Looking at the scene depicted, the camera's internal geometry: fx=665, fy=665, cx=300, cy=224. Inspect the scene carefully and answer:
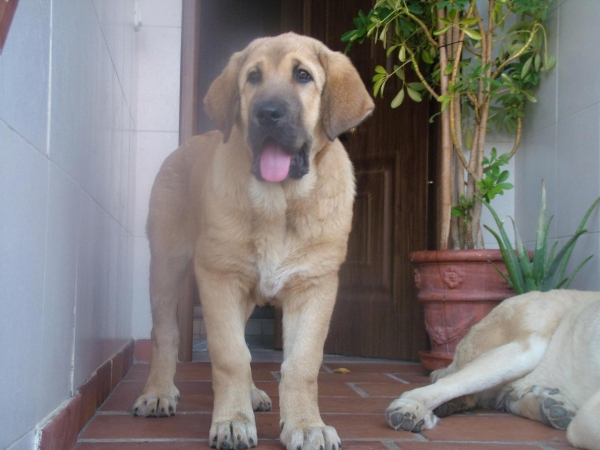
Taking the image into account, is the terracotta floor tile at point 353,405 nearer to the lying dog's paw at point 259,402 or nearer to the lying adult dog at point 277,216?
the lying dog's paw at point 259,402

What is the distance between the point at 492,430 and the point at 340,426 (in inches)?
20.5

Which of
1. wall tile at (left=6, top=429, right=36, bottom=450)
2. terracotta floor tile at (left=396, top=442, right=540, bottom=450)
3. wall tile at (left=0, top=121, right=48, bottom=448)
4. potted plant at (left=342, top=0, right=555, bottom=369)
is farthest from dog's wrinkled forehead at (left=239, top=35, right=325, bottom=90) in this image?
potted plant at (left=342, top=0, right=555, bottom=369)

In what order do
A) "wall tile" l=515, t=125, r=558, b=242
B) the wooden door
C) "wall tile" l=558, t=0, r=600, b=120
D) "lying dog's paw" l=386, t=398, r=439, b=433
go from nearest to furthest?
"lying dog's paw" l=386, t=398, r=439, b=433
"wall tile" l=558, t=0, r=600, b=120
"wall tile" l=515, t=125, r=558, b=242
the wooden door

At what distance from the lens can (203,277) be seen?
2148 mm

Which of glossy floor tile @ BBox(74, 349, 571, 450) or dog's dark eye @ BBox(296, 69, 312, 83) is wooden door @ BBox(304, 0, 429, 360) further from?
dog's dark eye @ BBox(296, 69, 312, 83)

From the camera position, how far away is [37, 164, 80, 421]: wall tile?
→ 155 cm

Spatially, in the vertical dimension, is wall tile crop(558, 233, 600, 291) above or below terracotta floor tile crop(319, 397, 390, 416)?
above

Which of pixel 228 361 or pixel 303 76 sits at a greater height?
pixel 303 76

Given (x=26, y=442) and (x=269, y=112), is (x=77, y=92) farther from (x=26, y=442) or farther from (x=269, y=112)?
(x=26, y=442)

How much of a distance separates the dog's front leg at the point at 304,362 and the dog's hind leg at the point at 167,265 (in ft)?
2.05

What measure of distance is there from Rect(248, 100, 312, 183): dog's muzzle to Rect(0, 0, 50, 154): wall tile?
744 millimetres

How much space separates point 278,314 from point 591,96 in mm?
2533

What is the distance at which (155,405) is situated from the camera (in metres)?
2.41

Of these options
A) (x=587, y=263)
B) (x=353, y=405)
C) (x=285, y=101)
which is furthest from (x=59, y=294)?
(x=587, y=263)
